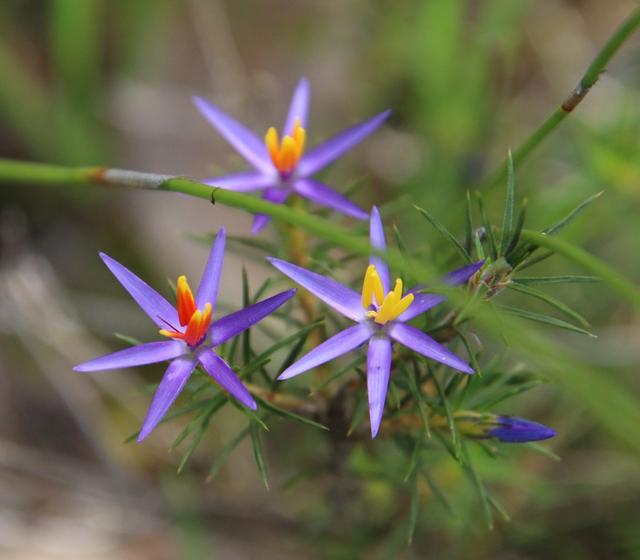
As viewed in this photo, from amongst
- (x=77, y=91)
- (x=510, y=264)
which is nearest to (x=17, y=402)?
(x=77, y=91)

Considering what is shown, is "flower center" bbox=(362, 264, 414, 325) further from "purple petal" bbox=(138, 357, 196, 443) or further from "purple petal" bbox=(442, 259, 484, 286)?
"purple petal" bbox=(138, 357, 196, 443)

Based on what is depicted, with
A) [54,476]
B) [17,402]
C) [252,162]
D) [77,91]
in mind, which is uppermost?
[77,91]

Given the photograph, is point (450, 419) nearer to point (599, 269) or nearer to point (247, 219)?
point (599, 269)

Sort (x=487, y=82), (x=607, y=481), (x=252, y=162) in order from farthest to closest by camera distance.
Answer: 1. (x=487, y=82)
2. (x=607, y=481)
3. (x=252, y=162)

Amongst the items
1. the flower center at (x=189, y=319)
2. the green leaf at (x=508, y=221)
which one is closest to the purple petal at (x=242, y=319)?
the flower center at (x=189, y=319)

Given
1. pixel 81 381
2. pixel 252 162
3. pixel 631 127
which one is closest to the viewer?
pixel 252 162

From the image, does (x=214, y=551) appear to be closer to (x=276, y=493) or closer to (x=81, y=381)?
(x=276, y=493)

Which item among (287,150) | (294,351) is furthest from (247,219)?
(294,351)
